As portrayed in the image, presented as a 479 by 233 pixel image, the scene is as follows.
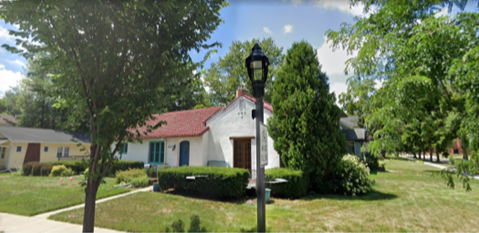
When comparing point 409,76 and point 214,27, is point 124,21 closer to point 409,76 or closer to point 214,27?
point 214,27

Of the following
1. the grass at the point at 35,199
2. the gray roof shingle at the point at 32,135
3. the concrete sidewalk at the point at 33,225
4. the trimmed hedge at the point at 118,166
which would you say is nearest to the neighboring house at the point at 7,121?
the gray roof shingle at the point at 32,135

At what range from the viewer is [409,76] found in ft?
9.24

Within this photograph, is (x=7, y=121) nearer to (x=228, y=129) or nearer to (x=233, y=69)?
(x=233, y=69)

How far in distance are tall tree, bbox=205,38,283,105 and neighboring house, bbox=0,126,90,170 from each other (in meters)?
18.0

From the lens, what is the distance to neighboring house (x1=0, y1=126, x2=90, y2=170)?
20641mm

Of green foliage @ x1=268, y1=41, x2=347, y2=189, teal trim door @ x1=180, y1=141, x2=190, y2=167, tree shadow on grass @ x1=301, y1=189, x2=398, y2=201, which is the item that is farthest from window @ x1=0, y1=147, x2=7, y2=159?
tree shadow on grass @ x1=301, y1=189, x2=398, y2=201

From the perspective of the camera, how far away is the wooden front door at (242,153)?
12.8 meters

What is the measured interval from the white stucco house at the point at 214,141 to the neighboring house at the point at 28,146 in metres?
8.97

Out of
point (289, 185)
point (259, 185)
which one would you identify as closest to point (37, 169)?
point (289, 185)

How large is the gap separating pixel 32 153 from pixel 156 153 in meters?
15.8

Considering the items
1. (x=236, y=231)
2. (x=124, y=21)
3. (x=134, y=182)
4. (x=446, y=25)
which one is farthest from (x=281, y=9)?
(x=134, y=182)

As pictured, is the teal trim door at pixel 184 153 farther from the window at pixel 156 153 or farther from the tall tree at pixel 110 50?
the tall tree at pixel 110 50

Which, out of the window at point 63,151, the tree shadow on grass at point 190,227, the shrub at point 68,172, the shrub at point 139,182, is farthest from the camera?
the window at point 63,151

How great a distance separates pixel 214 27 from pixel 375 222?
662cm
